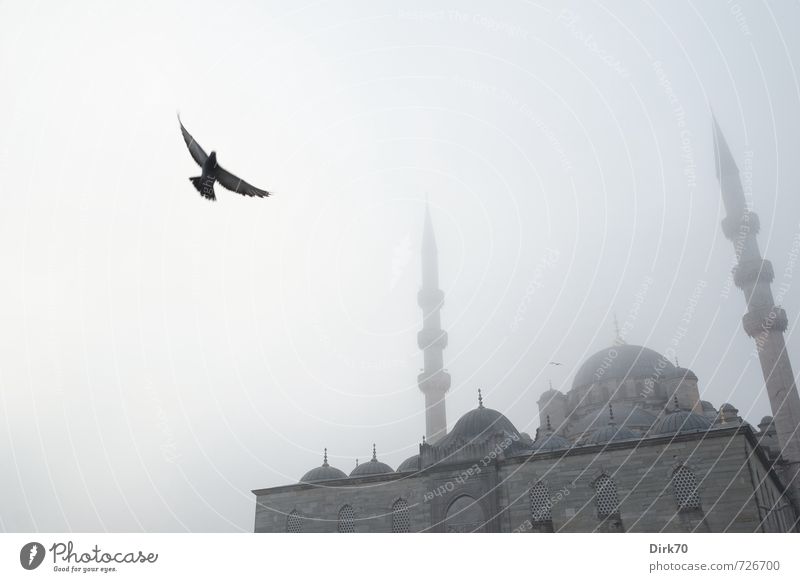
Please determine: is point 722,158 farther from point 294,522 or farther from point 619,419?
point 294,522

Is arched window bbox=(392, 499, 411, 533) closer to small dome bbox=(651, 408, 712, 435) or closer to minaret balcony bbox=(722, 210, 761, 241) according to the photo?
small dome bbox=(651, 408, 712, 435)

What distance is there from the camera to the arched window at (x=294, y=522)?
26.4 metres

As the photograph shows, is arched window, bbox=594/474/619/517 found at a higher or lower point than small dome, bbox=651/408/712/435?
lower

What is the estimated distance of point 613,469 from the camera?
2123cm

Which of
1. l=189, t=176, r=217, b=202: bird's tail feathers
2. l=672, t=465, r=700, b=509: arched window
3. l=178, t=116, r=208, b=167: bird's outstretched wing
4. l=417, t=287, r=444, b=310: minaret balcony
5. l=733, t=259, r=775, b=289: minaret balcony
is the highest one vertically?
l=417, t=287, r=444, b=310: minaret balcony

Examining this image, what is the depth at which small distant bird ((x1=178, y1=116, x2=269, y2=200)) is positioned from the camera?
8.54 m

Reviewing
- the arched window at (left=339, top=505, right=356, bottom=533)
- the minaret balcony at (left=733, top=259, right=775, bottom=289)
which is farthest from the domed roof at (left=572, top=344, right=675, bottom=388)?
the arched window at (left=339, top=505, right=356, bottom=533)

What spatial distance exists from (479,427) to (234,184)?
58.2ft

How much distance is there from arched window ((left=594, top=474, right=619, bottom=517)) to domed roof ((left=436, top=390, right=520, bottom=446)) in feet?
12.3

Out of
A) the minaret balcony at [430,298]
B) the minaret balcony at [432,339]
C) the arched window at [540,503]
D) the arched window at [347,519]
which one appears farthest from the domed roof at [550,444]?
the minaret balcony at [430,298]

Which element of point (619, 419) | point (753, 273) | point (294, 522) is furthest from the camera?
point (753, 273)

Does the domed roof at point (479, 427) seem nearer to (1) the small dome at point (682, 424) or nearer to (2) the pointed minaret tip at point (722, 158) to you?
(1) the small dome at point (682, 424)

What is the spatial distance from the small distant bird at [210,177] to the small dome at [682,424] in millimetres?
17661

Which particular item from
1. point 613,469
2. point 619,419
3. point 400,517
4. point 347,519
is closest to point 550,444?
point 613,469
